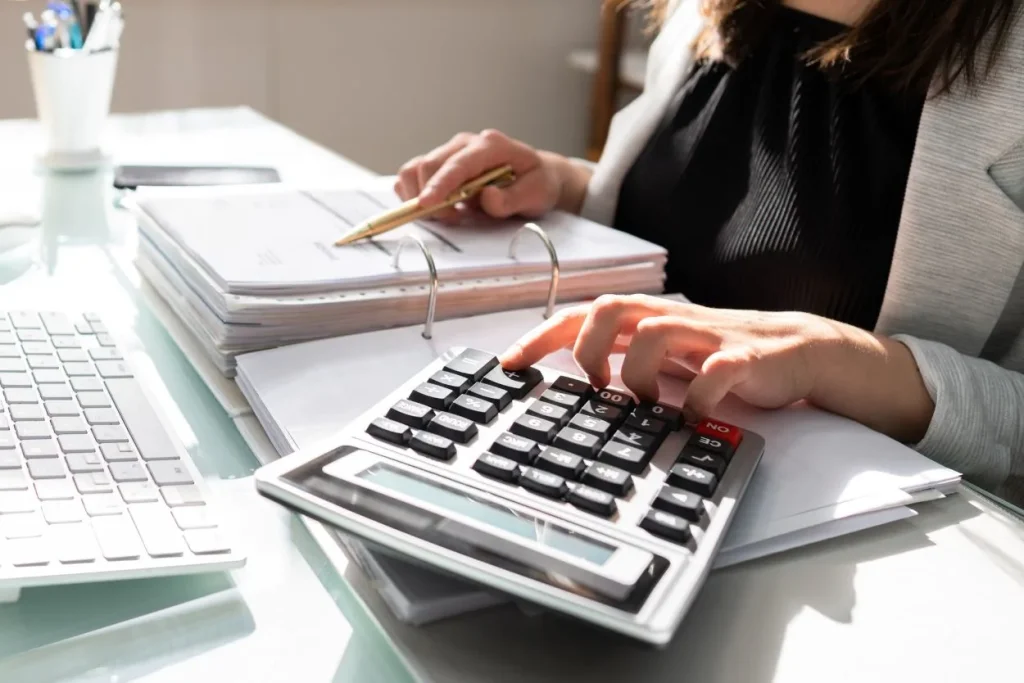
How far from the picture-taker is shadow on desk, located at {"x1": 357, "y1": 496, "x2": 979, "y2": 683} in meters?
0.37

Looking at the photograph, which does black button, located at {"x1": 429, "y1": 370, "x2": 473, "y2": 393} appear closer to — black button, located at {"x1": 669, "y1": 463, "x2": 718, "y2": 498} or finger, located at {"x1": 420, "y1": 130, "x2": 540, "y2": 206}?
black button, located at {"x1": 669, "y1": 463, "x2": 718, "y2": 498}

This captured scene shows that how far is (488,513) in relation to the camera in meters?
0.39

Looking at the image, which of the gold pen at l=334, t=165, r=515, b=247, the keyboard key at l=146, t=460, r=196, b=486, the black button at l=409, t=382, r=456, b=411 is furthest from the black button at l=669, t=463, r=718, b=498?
the gold pen at l=334, t=165, r=515, b=247

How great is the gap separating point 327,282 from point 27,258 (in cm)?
31

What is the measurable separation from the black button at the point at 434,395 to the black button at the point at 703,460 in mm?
114

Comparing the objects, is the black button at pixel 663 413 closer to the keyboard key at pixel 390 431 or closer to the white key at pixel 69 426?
the keyboard key at pixel 390 431

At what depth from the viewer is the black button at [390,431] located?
1.46 feet

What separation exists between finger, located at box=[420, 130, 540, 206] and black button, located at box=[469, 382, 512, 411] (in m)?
0.31

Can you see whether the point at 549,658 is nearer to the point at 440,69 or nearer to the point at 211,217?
the point at 211,217

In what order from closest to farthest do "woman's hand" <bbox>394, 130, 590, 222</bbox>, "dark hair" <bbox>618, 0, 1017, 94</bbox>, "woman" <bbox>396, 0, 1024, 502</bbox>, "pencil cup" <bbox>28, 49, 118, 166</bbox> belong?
"woman" <bbox>396, 0, 1024, 502</bbox> → "dark hair" <bbox>618, 0, 1017, 94</bbox> → "woman's hand" <bbox>394, 130, 590, 222</bbox> → "pencil cup" <bbox>28, 49, 118, 166</bbox>

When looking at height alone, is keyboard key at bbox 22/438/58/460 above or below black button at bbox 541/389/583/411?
below

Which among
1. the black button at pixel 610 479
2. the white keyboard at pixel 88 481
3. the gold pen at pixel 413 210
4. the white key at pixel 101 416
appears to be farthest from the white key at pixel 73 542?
the gold pen at pixel 413 210

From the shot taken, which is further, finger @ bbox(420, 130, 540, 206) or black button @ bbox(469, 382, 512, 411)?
finger @ bbox(420, 130, 540, 206)

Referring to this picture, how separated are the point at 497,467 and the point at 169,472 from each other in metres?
0.16
